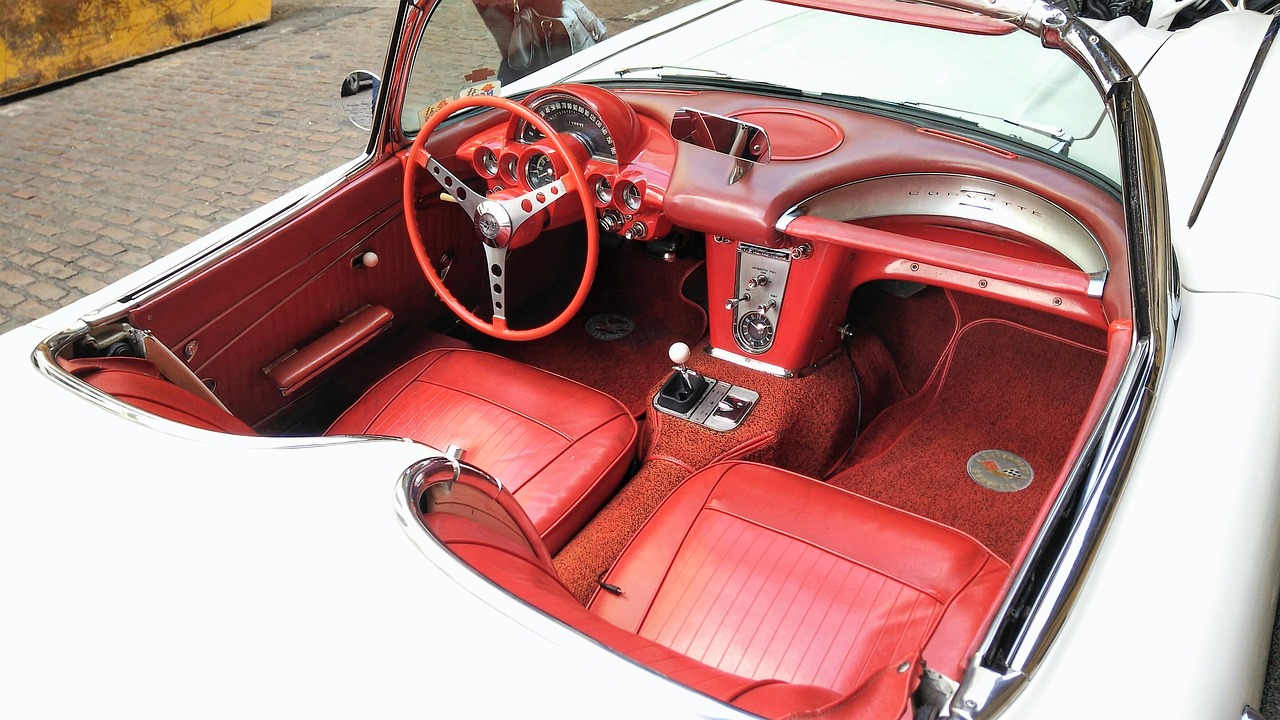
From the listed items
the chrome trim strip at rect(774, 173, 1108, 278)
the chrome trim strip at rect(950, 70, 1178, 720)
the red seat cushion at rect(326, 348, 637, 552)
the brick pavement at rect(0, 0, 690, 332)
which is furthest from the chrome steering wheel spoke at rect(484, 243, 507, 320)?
the chrome trim strip at rect(950, 70, 1178, 720)

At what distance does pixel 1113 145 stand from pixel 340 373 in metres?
1.78

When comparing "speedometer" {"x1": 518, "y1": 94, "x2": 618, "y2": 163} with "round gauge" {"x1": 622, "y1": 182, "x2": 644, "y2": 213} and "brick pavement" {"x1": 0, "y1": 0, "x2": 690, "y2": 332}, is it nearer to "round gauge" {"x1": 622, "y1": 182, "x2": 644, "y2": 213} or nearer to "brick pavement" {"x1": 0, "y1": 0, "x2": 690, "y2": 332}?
"round gauge" {"x1": 622, "y1": 182, "x2": 644, "y2": 213}

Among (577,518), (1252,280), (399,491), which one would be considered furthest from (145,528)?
(1252,280)

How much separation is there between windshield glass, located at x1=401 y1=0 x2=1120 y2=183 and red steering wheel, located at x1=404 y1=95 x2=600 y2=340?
22 cm

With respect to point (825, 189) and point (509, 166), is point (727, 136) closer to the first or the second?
point (825, 189)

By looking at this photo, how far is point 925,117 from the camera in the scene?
192 centimetres

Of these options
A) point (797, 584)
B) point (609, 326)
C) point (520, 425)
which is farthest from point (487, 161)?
point (797, 584)

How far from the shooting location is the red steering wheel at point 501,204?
179 centimetres

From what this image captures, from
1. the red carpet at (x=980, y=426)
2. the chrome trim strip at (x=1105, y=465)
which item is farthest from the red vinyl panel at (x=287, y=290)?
the chrome trim strip at (x=1105, y=465)

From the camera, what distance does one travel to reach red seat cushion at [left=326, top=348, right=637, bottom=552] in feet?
5.89

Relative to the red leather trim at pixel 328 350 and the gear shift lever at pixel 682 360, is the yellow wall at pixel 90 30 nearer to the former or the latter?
the red leather trim at pixel 328 350

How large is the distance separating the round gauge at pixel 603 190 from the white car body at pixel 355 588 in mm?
1044

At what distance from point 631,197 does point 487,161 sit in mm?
355

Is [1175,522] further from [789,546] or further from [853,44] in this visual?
[853,44]
